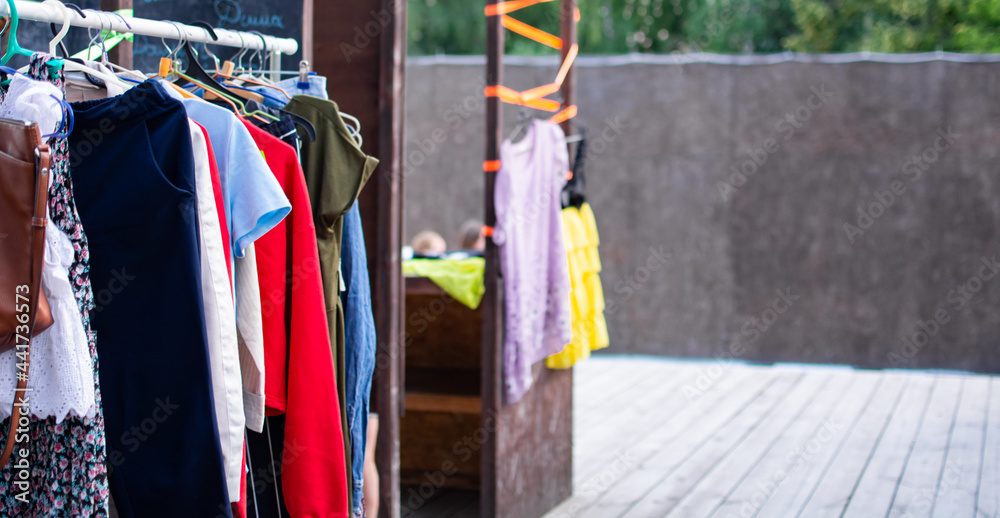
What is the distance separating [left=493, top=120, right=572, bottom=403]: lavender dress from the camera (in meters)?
3.06

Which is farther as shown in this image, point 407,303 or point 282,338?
point 407,303

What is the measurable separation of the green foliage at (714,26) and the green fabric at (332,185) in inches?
428

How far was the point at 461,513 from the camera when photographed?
3.51 meters

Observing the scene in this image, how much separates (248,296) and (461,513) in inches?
82.6

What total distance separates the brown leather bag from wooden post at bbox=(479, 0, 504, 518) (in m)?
1.81

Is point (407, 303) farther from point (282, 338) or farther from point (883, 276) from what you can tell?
point (883, 276)

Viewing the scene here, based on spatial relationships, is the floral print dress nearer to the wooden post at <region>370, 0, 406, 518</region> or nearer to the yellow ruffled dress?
the wooden post at <region>370, 0, 406, 518</region>

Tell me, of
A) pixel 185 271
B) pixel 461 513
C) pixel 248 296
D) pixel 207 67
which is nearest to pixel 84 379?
pixel 185 271

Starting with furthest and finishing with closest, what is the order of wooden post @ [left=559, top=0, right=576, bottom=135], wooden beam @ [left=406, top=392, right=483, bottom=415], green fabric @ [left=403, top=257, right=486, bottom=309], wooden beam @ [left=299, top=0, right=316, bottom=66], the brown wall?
the brown wall
wooden post @ [left=559, top=0, right=576, bottom=135]
wooden beam @ [left=406, top=392, right=483, bottom=415]
green fabric @ [left=403, top=257, right=486, bottom=309]
wooden beam @ [left=299, top=0, right=316, bottom=66]

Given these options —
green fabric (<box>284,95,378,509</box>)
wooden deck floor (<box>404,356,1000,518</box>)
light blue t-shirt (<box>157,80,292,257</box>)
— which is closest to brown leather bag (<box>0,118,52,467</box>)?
light blue t-shirt (<box>157,80,292,257</box>)

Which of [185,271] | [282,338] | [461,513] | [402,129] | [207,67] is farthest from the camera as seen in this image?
[461,513]

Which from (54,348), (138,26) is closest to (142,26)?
(138,26)

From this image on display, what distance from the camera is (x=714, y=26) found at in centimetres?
1355

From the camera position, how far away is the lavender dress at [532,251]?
10.0 feet
